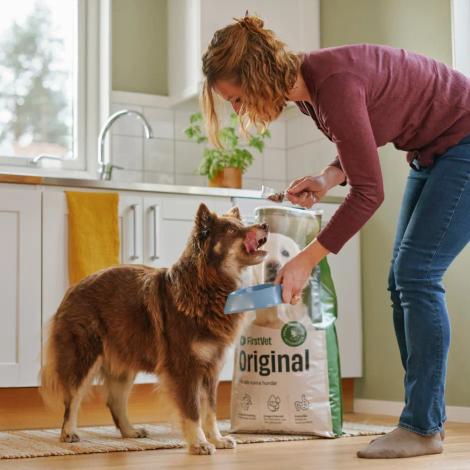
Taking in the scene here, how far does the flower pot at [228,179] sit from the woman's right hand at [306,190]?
1770 mm

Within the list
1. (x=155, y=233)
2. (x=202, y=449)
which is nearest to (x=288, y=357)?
(x=202, y=449)

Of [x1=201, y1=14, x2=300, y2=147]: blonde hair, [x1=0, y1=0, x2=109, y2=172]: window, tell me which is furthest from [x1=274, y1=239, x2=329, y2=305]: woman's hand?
[x1=0, y1=0, x2=109, y2=172]: window

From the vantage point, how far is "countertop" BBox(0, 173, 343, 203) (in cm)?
350

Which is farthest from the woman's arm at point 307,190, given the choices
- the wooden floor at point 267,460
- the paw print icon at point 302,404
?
the paw print icon at point 302,404

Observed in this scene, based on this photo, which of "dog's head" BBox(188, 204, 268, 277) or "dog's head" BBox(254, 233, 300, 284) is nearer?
"dog's head" BBox(188, 204, 268, 277)

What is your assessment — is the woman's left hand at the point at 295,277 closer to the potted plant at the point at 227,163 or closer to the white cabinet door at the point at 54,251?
the white cabinet door at the point at 54,251

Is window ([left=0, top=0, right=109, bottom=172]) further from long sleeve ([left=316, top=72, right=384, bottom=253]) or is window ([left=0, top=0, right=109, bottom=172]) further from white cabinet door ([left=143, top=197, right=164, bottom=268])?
long sleeve ([left=316, top=72, right=384, bottom=253])

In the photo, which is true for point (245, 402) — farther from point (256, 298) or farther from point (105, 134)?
point (105, 134)

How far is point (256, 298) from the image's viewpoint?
212 centimetres

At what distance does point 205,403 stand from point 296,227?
2.48 ft

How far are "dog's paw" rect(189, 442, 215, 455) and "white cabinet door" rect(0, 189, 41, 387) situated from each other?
1066mm

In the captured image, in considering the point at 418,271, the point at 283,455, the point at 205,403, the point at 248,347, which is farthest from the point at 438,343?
the point at 248,347

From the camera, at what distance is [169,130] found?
454 centimetres

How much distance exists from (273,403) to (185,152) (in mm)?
1794
